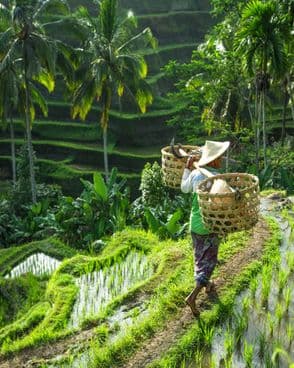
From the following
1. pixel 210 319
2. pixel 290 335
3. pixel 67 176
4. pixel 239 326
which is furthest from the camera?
pixel 67 176

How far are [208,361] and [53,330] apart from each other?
1841mm

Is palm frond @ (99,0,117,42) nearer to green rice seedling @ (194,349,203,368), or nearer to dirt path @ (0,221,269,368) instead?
dirt path @ (0,221,269,368)

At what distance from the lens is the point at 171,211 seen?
1236cm

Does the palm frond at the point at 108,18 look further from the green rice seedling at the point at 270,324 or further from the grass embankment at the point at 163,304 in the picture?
Result: the green rice seedling at the point at 270,324

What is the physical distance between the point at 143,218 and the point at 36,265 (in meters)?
2.87

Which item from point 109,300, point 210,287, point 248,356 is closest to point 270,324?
point 248,356

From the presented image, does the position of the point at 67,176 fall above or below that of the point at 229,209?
below

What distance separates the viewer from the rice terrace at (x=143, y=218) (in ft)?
16.9

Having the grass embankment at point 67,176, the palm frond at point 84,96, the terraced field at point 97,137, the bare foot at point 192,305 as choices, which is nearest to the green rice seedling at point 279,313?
the bare foot at point 192,305

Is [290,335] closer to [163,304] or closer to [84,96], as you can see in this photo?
[163,304]

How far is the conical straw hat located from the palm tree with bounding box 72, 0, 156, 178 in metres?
12.9

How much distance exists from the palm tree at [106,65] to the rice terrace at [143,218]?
6cm

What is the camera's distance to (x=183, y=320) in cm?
544

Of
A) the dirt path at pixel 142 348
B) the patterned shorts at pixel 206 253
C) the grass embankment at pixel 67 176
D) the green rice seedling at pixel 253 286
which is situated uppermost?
the patterned shorts at pixel 206 253
